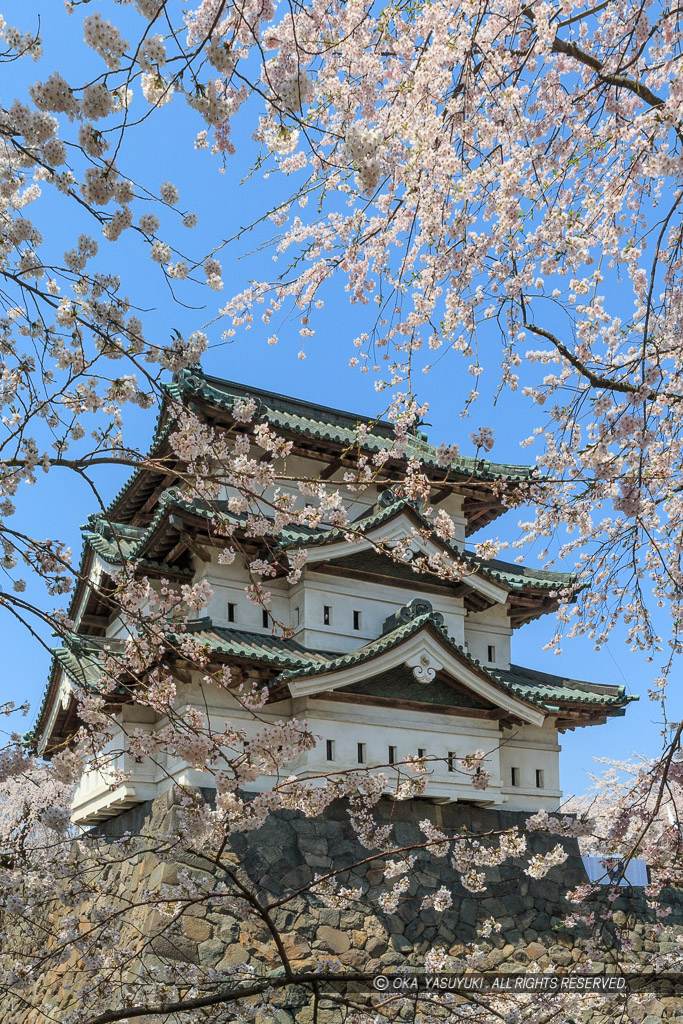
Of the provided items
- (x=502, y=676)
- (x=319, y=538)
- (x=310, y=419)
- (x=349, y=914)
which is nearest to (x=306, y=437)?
(x=310, y=419)

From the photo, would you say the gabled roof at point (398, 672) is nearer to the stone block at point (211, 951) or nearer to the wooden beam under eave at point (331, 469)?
the wooden beam under eave at point (331, 469)

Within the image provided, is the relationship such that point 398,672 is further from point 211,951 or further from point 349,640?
point 211,951

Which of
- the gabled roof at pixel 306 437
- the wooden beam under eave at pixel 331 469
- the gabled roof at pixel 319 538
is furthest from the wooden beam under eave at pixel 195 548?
the wooden beam under eave at pixel 331 469

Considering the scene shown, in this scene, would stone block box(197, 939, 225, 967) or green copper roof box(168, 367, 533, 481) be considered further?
green copper roof box(168, 367, 533, 481)

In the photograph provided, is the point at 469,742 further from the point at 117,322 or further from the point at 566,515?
the point at 117,322

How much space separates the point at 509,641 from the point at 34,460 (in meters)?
10.4

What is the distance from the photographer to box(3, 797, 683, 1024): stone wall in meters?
8.61

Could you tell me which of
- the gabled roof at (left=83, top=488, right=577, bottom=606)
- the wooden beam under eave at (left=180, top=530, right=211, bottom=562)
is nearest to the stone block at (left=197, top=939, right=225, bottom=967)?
the gabled roof at (left=83, top=488, right=577, bottom=606)

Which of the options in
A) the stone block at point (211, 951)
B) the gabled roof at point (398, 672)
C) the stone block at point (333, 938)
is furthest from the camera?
the gabled roof at point (398, 672)

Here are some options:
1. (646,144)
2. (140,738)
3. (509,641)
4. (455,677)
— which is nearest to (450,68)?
(646,144)

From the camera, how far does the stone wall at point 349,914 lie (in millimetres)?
8609

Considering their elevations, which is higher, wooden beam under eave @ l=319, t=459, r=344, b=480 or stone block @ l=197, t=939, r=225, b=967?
wooden beam under eave @ l=319, t=459, r=344, b=480

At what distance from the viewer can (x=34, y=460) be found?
156 inches

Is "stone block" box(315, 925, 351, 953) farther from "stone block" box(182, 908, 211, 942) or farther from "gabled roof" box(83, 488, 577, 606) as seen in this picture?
"gabled roof" box(83, 488, 577, 606)
